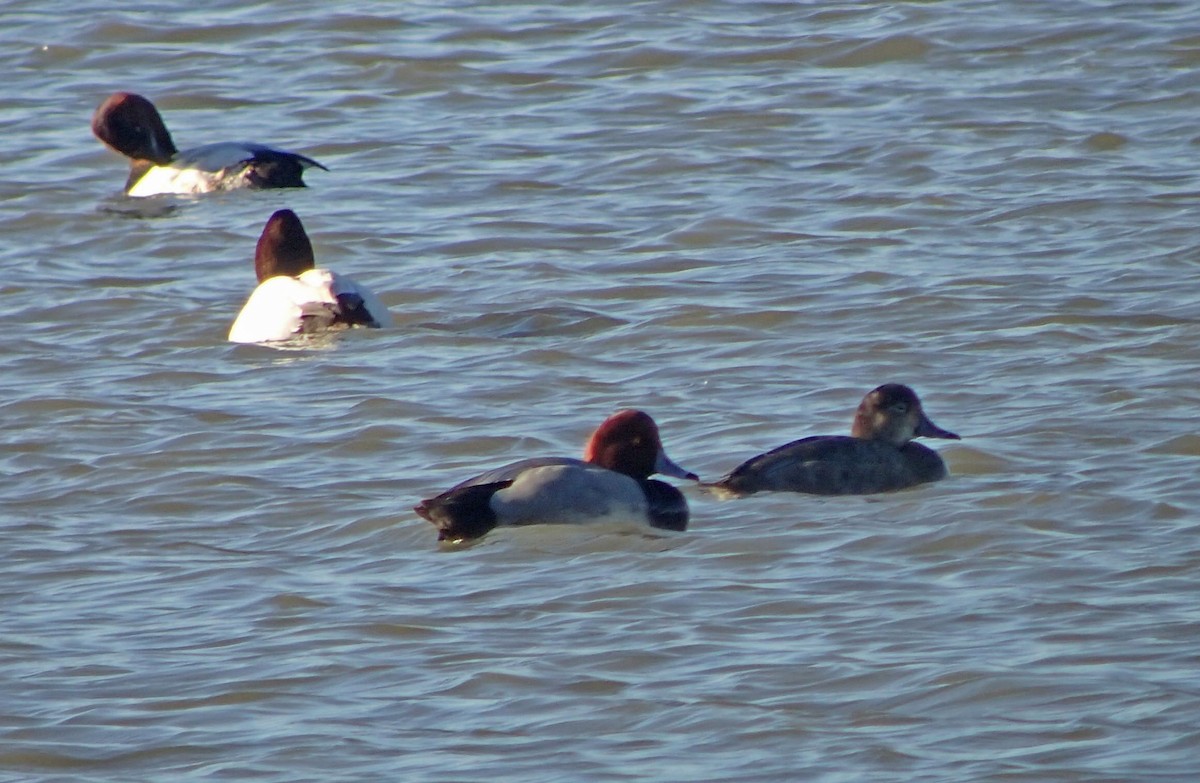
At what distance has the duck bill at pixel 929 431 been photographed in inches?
329

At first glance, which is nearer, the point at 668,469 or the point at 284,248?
the point at 668,469

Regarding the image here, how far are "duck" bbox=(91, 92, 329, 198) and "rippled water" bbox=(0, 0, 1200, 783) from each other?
21 centimetres

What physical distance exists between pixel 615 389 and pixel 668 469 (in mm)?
1523

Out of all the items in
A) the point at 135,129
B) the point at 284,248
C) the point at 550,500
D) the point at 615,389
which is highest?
the point at 135,129

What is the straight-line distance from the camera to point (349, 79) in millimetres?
16531

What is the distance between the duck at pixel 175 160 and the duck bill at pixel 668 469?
237 inches

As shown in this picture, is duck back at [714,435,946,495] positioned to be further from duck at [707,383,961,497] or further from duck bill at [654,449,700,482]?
duck bill at [654,449,700,482]

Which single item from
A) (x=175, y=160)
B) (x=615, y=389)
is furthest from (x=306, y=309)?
(x=175, y=160)

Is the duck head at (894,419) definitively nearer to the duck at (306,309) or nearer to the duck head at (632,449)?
the duck head at (632,449)

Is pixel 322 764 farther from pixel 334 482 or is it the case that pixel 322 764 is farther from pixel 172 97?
pixel 172 97

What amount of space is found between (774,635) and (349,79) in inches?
416

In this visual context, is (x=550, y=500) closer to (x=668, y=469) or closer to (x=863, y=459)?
(x=668, y=469)

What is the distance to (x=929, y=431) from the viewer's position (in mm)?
8391

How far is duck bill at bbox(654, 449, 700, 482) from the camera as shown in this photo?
8047mm
